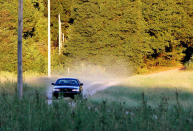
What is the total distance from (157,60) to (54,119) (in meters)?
59.4

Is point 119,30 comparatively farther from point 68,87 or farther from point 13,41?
point 68,87

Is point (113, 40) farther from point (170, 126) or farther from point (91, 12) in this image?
point (170, 126)

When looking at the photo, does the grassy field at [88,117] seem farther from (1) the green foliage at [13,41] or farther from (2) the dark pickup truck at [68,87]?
(1) the green foliage at [13,41]

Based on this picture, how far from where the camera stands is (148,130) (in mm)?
6906

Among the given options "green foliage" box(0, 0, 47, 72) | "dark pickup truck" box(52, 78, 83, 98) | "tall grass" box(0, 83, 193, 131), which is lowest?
"dark pickup truck" box(52, 78, 83, 98)

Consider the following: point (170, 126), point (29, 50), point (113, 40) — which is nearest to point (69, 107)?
point (170, 126)

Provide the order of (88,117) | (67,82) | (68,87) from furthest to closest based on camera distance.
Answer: (67,82) < (68,87) < (88,117)

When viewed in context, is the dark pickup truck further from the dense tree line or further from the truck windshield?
the dense tree line

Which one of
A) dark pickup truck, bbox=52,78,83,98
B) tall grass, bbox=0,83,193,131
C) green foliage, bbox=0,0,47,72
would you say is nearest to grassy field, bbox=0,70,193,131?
tall grass, bbox=0,83,193,131

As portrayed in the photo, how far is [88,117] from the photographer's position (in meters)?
7.40

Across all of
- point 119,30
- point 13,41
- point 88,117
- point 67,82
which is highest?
point 119,30

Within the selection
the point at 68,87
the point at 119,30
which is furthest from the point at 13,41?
the point at 68,87

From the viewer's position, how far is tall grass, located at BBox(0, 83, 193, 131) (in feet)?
22.9

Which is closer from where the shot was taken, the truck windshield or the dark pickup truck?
the dark pickup truck
